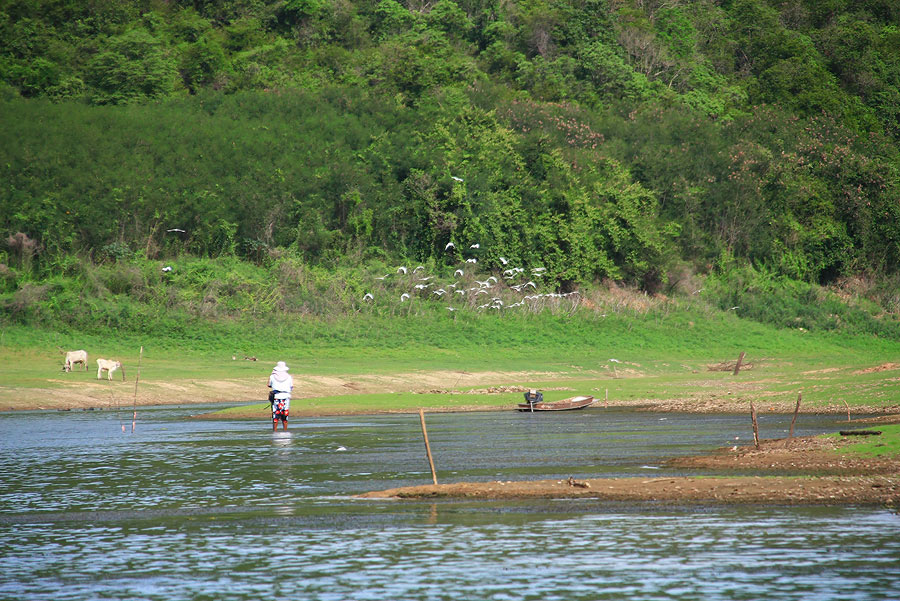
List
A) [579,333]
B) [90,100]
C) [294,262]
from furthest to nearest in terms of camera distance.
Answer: [90,100]
[294,262]
[579,333]

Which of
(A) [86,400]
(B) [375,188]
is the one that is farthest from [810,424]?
(B) [375,188]

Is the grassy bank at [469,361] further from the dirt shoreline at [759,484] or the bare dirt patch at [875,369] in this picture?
the dirt shoreline at [759,484]

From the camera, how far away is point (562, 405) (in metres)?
35.2

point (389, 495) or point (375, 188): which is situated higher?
point (375, 188)

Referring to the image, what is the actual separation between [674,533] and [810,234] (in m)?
59.5

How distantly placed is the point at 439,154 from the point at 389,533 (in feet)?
166

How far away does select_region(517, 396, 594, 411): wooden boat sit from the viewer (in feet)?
114

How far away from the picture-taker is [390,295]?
5600cm

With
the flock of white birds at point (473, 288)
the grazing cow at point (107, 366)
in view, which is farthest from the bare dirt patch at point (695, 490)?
the flock of white birds at point (473, 288)

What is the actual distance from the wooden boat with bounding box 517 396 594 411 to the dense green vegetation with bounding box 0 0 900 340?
18717 millimetres

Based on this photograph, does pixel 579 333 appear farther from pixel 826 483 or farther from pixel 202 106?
pixel 826 483

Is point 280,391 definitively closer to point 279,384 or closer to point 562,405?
point 279,384

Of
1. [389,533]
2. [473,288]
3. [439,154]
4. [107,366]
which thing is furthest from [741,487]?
[439,154]

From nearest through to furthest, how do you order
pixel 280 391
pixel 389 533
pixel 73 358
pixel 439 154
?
pixel 389 533, pixel 280 391, pixel 73 358, pixel 439 154
